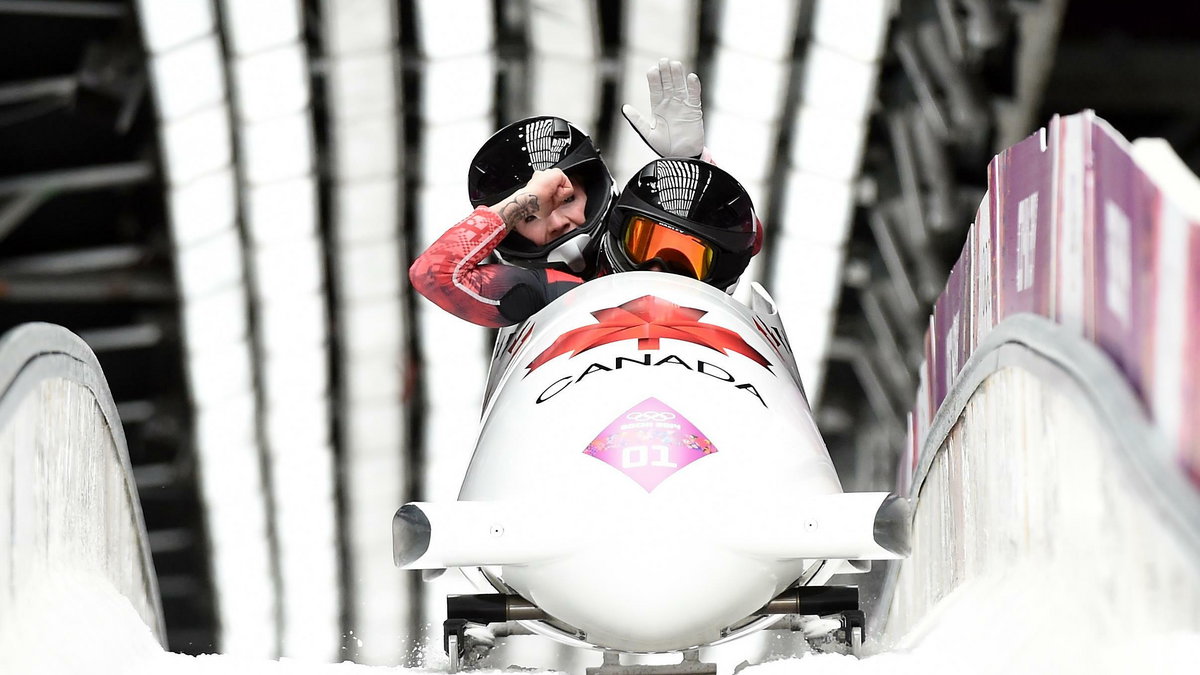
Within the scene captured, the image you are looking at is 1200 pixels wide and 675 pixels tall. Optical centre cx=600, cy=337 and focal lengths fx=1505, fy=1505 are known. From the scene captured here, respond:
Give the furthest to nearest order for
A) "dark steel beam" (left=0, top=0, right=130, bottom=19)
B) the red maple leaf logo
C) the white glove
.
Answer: "dark steel beam" (left=0, top=0, right=130, bottom=19) → the white glove → the red maple leaf logo

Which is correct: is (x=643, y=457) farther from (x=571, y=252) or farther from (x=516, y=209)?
(x=571, y=252)

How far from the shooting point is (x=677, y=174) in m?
3.81

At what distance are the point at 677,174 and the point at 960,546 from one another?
1.15m

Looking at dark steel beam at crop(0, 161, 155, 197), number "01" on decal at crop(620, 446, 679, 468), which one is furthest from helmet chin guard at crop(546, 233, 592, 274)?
dark steel beam at crop(0, 161, 155, 197)

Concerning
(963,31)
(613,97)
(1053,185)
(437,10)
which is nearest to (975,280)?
(1053,185)

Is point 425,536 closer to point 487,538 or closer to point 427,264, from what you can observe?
point 487,538

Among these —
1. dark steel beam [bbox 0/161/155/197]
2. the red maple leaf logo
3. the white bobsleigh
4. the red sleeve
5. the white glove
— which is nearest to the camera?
the white bobsleigh

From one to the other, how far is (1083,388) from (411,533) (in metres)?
1.20

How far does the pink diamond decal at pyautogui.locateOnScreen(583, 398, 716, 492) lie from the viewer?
274 cm

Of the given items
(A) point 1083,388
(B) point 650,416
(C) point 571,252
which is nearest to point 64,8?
(C) point 571,252

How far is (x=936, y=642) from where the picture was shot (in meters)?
2.89

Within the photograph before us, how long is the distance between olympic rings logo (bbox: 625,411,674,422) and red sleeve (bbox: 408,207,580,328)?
1.01 metres

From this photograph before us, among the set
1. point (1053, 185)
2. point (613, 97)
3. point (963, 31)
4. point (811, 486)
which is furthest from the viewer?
point (613, 97)

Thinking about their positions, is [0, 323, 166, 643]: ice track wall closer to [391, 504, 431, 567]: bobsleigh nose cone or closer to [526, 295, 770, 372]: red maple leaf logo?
[391, 504, 431, 567]: bobsleigh nose cone
